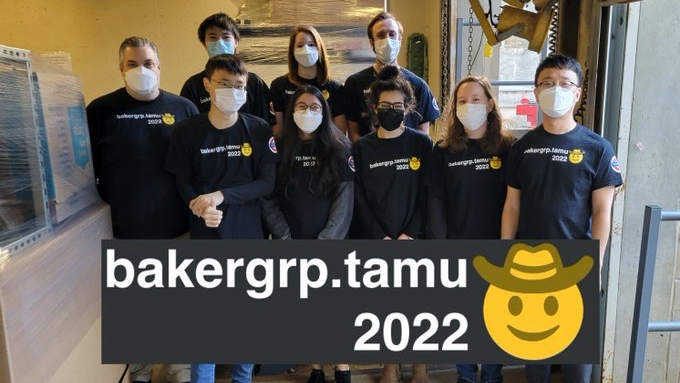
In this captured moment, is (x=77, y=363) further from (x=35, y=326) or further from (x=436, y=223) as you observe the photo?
(x=436, y=223)

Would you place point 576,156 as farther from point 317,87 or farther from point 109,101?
point 109,101

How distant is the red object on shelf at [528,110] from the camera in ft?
16.3

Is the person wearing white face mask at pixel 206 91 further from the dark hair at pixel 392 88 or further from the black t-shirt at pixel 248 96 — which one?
the dark hair at pixel 392 88

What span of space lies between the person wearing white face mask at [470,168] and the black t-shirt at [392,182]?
62 millimetres

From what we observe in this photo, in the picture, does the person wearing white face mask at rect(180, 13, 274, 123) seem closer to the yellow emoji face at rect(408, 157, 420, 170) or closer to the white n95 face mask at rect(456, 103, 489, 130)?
the yellow emoji face at rect(408, 157, 420, 170)

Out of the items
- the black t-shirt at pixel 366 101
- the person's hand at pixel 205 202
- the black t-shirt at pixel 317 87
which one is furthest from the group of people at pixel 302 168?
the black t-shirt at pixel 317 87

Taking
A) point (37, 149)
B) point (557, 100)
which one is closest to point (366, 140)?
point (557, 100)

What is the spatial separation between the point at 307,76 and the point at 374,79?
0.34 meters

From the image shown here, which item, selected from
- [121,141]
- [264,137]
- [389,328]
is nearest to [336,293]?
[389,328]

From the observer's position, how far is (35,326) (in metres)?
1.58

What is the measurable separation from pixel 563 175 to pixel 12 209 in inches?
71.8

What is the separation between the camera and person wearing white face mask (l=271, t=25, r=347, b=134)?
255 centimetres

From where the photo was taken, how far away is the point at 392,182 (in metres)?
2.22

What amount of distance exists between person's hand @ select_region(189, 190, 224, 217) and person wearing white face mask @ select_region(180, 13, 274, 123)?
682 mm
